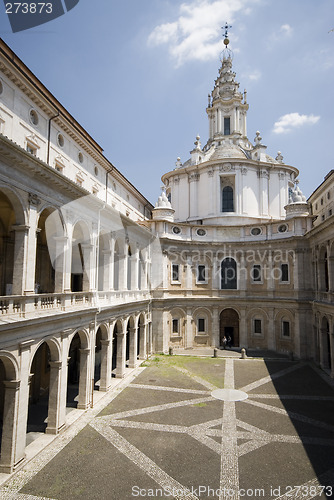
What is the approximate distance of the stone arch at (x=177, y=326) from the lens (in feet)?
125

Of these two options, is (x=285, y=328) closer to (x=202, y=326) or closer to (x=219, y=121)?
(x=202, y=326)

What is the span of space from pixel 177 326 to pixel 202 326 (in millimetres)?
3085

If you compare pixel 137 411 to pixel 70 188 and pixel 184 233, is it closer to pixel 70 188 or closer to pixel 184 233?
pixel 70 188

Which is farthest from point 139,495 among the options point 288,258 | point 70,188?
point 288,258

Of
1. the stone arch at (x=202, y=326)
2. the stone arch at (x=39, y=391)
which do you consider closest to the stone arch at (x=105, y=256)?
the stone arch at (x=39, y=391)

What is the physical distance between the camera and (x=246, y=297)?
38219mm

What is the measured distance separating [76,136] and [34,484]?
21.4 meters

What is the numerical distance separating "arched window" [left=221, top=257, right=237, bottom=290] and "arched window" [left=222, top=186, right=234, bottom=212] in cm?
749

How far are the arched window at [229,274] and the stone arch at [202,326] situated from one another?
12.4 feet

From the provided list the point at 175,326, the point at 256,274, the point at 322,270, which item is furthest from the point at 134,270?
the point at 322,270

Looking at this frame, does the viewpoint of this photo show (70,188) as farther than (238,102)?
No

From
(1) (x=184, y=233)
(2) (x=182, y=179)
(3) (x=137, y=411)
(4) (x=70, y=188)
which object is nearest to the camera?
(4) (x=70, y=188)

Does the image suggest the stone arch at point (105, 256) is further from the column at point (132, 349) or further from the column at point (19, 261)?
the column at point (19, 261)

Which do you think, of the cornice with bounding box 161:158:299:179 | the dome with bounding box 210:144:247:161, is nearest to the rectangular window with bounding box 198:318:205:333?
the cornice with bounding box 161:158:299:179
